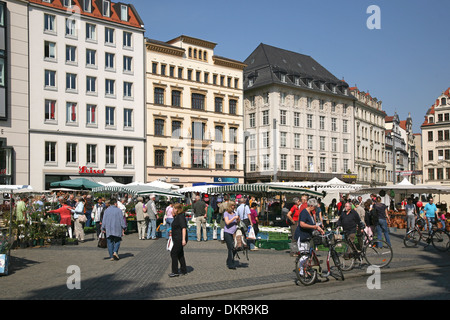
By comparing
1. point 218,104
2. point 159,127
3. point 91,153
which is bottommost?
point 91,153

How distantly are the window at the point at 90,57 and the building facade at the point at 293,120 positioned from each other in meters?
23.3

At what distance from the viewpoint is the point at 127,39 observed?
171 feet

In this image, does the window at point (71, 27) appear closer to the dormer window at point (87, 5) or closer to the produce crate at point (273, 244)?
the dormer window at point (87, 5)

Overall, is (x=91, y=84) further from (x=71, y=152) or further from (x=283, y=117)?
(x=283, y=117)

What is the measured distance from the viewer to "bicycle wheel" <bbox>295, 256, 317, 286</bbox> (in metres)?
11.1

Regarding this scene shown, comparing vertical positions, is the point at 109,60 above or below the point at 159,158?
above

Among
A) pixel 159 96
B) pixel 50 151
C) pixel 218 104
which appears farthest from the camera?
pixel 218 104

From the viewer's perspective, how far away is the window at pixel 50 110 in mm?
46359

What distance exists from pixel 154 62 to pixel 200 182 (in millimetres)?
13941

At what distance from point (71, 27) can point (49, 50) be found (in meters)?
3.33

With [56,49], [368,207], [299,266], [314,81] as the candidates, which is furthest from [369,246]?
[314,81]

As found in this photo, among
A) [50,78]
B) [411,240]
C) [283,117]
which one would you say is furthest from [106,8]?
[411,240]

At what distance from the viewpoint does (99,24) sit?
164 feet

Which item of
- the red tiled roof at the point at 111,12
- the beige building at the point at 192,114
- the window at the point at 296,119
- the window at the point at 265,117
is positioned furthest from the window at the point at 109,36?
the window at the point at 296,119
